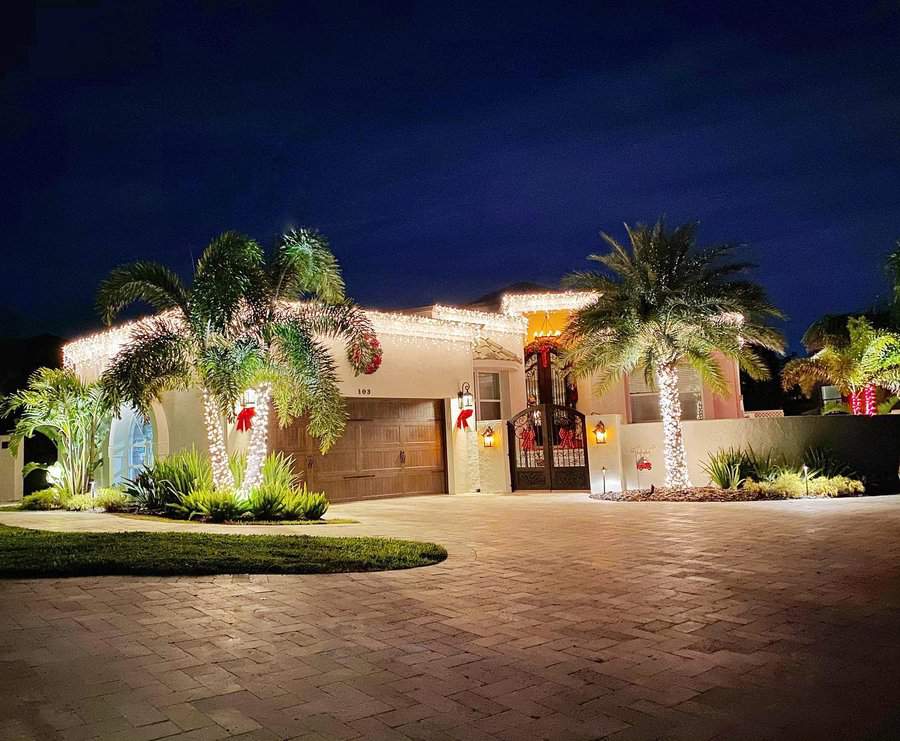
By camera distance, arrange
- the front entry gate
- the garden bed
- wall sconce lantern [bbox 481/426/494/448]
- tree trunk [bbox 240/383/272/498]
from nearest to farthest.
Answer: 1. tree trunk [bbox 240/383/272/498]
2. the garden bed
3. the front entry gate
4. wall sconce lantern [bbox 481/426/494/448]

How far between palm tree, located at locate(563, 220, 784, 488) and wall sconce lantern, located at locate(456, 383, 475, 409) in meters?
3.44

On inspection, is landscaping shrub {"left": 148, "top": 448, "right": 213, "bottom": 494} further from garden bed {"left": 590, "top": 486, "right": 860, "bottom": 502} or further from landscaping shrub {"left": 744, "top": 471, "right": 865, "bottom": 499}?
landscaping shrub {"left": 744, "top": 471, "right": 865, "bottom": 499}

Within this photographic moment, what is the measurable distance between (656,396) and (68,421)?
16.2 meters

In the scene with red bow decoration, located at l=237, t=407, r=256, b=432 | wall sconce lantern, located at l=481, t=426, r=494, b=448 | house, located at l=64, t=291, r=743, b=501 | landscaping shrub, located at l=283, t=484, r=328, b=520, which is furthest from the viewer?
wall sconce lantern, located at l=481, t=426, r=494, b=448

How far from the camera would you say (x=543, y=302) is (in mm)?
23531

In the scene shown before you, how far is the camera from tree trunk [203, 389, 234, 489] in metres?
13.6

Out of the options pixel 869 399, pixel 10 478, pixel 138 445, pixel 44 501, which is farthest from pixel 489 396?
pixel 10 478

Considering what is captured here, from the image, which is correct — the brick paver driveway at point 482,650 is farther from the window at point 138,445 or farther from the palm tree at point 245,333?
the window at point 138,445

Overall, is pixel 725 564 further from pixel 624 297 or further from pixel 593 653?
pixel 624 297

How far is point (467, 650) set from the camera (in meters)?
4.86

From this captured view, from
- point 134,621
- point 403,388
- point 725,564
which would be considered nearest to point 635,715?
point 134,621

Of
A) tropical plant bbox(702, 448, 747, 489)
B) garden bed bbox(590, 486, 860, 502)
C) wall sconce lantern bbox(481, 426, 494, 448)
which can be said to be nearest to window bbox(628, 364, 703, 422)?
tropical plant bbox(702, 448, 747, 489)

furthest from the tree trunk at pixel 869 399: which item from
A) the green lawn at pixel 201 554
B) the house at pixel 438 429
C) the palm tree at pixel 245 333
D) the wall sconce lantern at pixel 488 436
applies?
the green lawn at pixel 201 554

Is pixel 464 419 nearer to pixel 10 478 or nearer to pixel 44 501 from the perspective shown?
pixel 44 501
